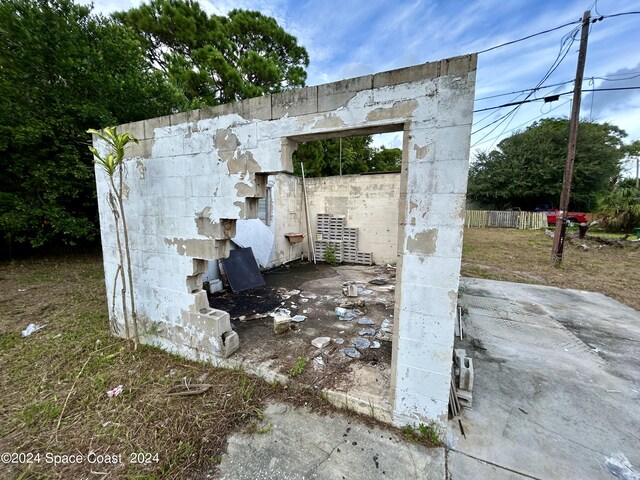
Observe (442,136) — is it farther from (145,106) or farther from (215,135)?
(145,106)

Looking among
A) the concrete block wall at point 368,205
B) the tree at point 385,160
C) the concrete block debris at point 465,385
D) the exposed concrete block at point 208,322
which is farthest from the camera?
the tree at point 385,160

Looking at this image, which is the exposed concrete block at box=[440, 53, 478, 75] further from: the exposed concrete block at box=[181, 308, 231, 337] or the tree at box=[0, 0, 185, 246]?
the tree at box=[0, 0, 185, 246]

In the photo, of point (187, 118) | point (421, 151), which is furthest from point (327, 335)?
point (187, 118)

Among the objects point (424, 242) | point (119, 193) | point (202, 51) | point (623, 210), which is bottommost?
point (424, 242)

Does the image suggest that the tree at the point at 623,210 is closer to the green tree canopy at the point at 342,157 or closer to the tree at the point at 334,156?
the green tree canopy at the point at 342,157

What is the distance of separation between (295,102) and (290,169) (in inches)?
21.1

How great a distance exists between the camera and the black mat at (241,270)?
509 cm

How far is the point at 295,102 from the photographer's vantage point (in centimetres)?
200

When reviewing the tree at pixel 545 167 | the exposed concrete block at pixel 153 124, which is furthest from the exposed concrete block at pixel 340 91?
the tree at pixel 545 167

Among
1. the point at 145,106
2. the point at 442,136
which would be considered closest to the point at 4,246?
the point at 145,106

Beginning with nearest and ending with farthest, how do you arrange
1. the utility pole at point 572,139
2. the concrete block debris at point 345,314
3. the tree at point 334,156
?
1. the concrete block debris at point 345,314
2. the utility pole at point 572,139
3. the tree at point 334,156

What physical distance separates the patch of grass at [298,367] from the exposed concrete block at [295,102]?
237 centimetres

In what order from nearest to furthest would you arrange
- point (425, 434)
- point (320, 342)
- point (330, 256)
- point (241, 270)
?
1. point (425, 434)
2. point (320, 342)
3. point (241, 270)
4. point (330, 256)

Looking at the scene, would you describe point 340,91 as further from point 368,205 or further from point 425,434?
point 368,205
